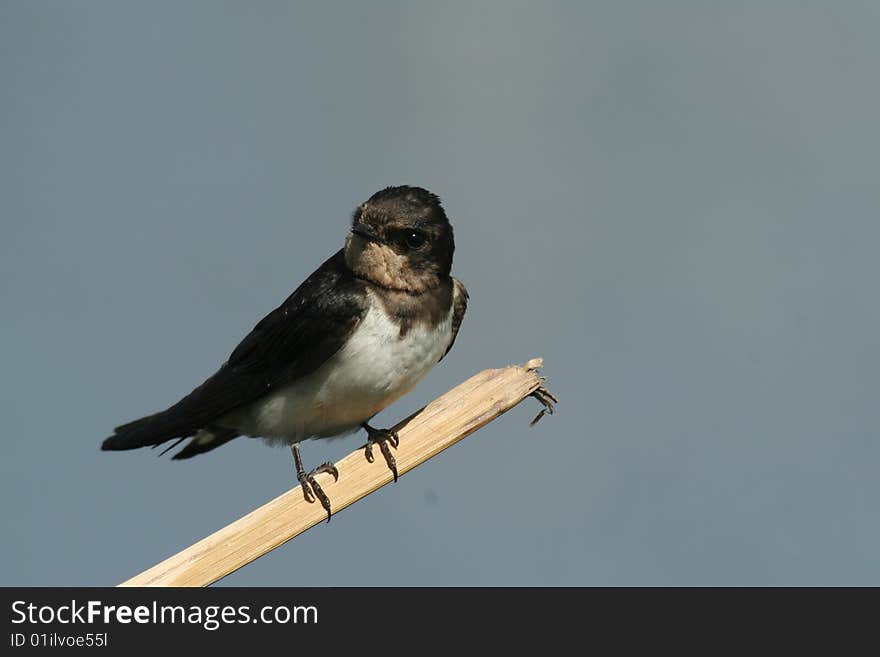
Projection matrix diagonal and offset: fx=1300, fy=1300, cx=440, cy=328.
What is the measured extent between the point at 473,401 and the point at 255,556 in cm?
67

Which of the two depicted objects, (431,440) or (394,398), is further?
(394,398)

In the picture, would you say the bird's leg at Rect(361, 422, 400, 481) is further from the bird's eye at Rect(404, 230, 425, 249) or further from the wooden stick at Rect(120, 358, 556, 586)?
the bird's eye at Rect(404, 230, 425, 249)

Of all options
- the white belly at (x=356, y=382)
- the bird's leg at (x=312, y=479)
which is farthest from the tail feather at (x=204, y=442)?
the bird's leg at (x=312, y=479)

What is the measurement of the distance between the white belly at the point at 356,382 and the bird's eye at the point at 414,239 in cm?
20

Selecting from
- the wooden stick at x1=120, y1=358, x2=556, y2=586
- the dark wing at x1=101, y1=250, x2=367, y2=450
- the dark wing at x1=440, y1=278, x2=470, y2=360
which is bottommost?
the wooden stick at x1=120, y1=358, x2=556, y2=586

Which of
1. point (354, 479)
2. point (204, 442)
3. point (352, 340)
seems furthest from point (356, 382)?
point (204, 442)

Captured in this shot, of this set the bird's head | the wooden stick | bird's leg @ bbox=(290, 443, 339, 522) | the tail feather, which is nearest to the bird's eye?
the bird's head

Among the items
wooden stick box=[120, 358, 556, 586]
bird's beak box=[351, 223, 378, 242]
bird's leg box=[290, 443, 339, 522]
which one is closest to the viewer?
wooden stick box=[120, 358, 556, 586]

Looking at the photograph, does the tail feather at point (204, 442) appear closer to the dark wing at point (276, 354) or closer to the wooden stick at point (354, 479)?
the dark wing at point (276, 354)

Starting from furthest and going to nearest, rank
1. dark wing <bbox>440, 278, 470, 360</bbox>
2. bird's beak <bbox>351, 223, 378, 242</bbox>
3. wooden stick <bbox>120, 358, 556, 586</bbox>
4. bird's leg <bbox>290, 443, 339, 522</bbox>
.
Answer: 1. dark wing <bbox>440, 278, 470, 360</bbox>
2. bird's beak <bbox>351, 223, 378, 242</bbox>
3. bird's leg <bbox>290, 443, 339, 522</bbox>
4. wooden stick <bbox>120, 358, 556, 586</bbox>

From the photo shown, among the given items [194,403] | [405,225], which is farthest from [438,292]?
[194,403]

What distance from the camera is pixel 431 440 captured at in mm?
3322

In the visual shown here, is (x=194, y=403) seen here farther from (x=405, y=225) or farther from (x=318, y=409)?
(x=405, y=225)

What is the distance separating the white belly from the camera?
147 inches
